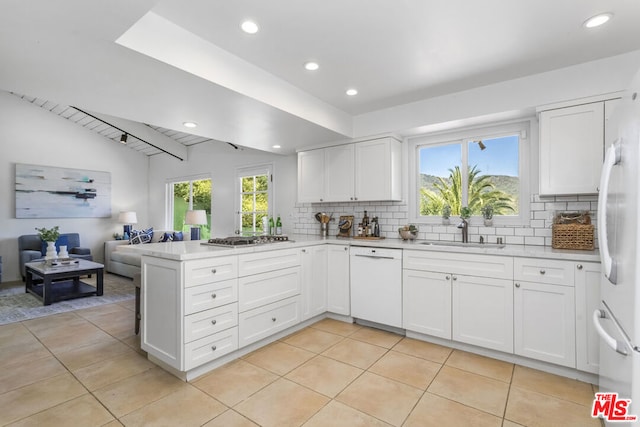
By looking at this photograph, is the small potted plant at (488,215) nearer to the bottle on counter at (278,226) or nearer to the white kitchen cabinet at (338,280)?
the white kitchen cabinet at (338,280)

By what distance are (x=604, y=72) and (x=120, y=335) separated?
16.1 feet

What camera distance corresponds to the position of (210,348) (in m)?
2.42

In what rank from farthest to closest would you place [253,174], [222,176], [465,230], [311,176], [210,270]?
[222,176] < [253,174] < [311,176] < [465,230] < [210,270]

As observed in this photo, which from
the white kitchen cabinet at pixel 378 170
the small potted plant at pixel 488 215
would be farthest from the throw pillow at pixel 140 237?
the small potted plant at pixel 488 215

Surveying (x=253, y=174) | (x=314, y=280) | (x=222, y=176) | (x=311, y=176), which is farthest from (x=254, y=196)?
(x=314, y=280)

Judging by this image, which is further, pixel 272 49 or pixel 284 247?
pixel 284 247

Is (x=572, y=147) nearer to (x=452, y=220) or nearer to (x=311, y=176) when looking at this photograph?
(x=452, y=220)

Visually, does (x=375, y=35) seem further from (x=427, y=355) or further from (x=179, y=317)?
(x=427, y=355)

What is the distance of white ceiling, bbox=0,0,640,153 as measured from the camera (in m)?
1.78

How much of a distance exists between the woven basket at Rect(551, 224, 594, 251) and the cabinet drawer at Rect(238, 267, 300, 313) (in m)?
2.33

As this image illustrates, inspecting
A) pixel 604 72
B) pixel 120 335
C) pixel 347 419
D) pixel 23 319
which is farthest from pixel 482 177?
pixel 23 319

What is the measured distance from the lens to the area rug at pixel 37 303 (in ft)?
12.5

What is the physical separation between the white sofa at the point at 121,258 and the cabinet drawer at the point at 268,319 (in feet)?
12.0

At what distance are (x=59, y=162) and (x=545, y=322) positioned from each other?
8116mm
